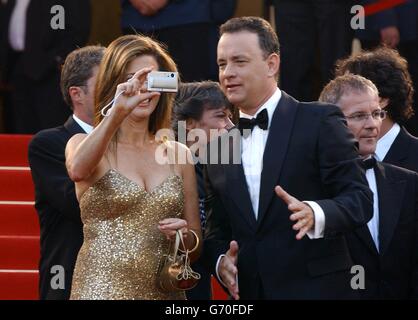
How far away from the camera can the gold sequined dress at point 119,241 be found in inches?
196

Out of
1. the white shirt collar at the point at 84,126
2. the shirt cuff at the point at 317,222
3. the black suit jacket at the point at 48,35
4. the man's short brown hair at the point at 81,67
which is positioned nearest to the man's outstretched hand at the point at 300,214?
the shirt cuff at the point at 317,222

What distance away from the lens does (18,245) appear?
7453mm

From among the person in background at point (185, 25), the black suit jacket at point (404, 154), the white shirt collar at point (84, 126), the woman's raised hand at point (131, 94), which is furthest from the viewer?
the person in background at point (185, 25)

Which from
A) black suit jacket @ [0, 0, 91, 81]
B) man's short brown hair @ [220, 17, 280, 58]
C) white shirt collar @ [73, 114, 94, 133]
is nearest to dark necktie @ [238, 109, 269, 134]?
man's short brown hair @ [220, 17, 280, 58]

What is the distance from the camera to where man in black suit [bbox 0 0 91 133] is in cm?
865

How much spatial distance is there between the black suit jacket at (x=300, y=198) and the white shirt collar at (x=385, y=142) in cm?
106

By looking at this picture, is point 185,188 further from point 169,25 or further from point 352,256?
point 169,25

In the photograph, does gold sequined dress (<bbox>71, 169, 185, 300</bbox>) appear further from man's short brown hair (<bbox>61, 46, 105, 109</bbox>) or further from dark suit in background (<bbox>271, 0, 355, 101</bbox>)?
dark suit in background (<bbox>271, 0, 355, 101</bbox>)

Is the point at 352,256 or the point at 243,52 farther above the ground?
the point at 243,52

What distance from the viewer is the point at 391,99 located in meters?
6.14

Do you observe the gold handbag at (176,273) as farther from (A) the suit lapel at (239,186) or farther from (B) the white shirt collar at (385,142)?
(B) the white shirt collar at (385,142)

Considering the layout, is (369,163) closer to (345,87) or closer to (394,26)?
(345,87)
